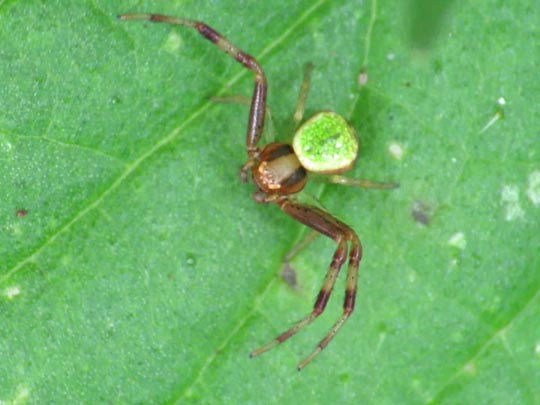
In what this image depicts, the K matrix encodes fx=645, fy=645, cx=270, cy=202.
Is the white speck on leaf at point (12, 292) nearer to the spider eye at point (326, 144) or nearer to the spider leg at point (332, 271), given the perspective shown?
the spider leg at point (332, 271)

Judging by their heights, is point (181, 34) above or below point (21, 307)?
above

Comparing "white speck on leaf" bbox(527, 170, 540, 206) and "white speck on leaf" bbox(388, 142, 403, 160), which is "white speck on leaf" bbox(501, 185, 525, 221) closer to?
"white speck on leaf" bbox(527, 170, 540, 206)

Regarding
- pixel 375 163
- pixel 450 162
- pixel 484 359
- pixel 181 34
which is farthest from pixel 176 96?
Result: pixel 484 359

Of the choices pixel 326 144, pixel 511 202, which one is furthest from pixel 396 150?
pixel 511 202

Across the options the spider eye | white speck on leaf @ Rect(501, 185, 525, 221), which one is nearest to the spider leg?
the spider eye

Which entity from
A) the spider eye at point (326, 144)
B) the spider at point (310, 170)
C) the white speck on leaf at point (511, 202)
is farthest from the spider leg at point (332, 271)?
the white speck on leaf at point (511, 202)

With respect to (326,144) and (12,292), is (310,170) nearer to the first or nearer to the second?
(326,144)

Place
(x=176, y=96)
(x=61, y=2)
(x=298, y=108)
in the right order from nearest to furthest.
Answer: (x=61, y=2) < (x=176, y=96) < (x=298, y=108)

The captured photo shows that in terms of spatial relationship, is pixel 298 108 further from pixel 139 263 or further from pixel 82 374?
pixel 82 374
